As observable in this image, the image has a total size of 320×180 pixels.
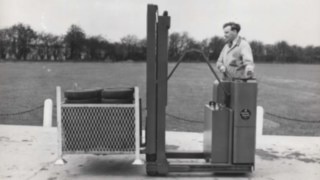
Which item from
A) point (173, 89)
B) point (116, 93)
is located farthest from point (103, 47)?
point (173, 89)

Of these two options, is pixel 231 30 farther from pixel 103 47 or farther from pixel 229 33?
pixel 103 47

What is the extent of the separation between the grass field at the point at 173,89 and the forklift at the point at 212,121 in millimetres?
10493

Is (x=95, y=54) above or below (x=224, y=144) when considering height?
above

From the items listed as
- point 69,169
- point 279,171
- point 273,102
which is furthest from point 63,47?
point 273,102

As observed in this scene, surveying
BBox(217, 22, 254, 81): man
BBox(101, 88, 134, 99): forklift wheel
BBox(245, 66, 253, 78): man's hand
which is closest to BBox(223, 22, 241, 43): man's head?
BBox(217, 22, 254, 81): man

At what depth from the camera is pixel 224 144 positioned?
7.05 metres

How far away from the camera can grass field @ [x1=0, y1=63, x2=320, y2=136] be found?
808 inches

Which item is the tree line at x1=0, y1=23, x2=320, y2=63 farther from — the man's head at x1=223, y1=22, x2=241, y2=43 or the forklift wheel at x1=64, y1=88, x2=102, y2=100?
the forklift wheel at x1=64, y1=88, x2=102, y2=100

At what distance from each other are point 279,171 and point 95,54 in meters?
6.79

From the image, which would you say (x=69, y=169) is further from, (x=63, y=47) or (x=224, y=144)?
(x=63, y=47)

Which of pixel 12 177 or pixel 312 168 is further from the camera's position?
pixel 312 168

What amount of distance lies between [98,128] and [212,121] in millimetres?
1651

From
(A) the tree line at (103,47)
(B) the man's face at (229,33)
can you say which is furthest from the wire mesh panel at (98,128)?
(A) the tree line at (103,47)

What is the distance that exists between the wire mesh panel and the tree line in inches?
161
